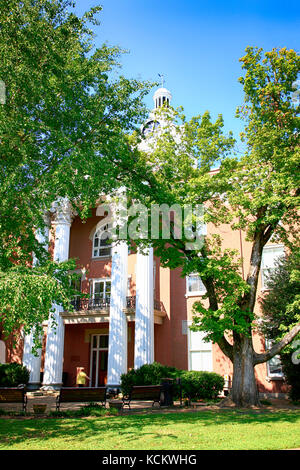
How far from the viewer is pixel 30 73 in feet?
33.6

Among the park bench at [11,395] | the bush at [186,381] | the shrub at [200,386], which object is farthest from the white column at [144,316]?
the park bench at [11,395]

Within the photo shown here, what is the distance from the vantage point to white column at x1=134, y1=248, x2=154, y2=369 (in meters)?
20.6

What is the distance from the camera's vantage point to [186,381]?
1830cm

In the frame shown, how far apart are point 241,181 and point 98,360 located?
16.3 meters

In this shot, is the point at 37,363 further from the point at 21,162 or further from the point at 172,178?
the point at 21,162

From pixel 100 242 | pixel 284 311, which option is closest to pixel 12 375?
pixel 100 242

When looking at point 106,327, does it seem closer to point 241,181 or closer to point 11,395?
point 11,395

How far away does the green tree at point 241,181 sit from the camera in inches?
523

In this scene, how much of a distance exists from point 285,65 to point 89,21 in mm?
6848

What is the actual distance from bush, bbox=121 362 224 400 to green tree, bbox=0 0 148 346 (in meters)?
9.09

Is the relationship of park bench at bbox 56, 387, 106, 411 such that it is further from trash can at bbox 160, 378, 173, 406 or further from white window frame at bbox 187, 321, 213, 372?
white window frame at bbox 187, 321, 213, 372

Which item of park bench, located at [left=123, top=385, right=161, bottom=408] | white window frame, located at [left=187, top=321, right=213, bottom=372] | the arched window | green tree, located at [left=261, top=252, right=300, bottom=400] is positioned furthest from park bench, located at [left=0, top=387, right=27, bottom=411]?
the arched window

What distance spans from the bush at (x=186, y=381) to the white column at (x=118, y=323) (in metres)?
2.64
